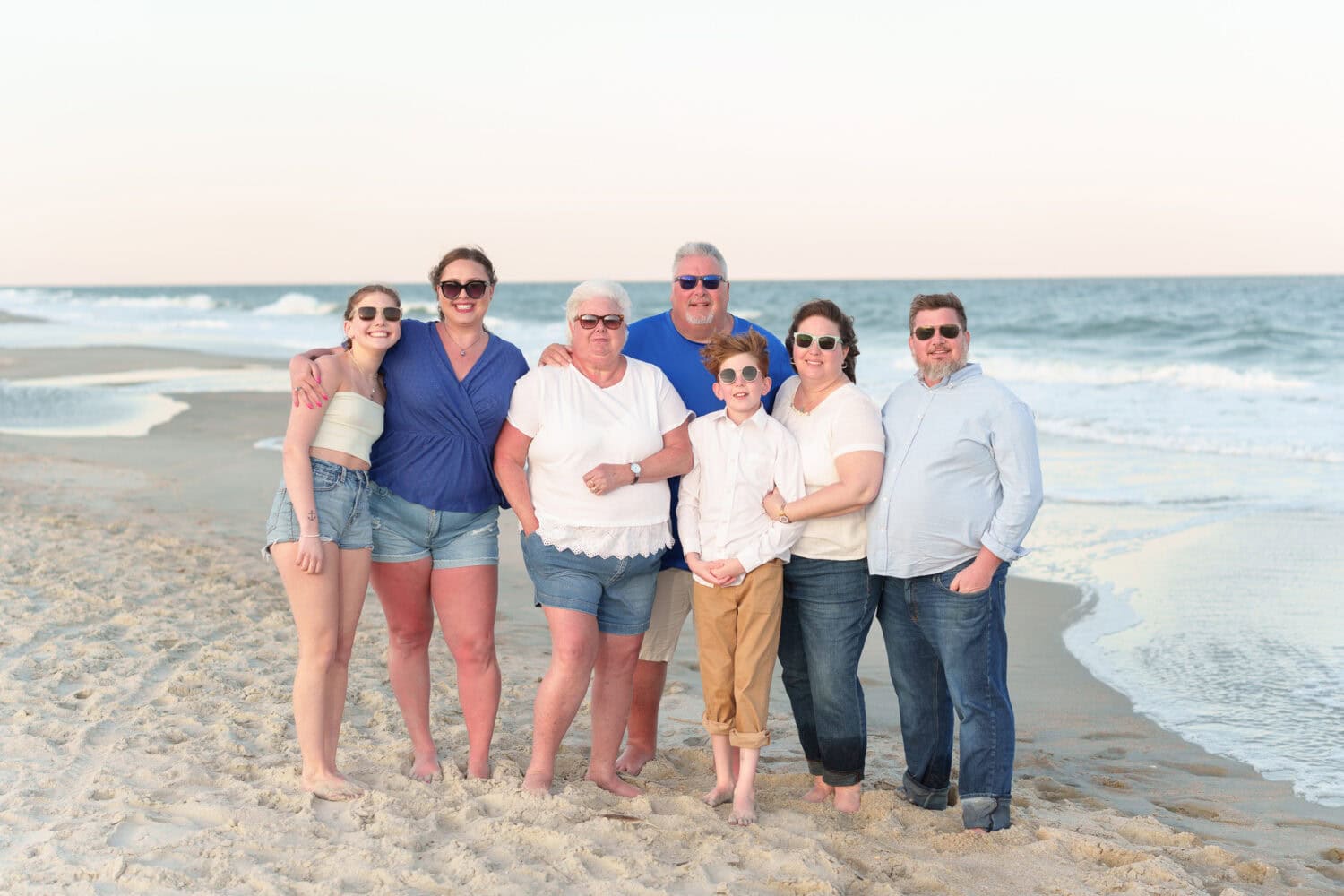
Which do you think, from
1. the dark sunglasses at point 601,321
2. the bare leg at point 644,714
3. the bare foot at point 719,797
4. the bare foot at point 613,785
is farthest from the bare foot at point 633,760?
the dark sunglasses at point 601,321

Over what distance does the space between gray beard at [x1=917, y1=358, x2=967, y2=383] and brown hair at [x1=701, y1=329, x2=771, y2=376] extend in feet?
1.71

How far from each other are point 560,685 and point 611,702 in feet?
0.94

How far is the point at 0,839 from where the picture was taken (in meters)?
3.33

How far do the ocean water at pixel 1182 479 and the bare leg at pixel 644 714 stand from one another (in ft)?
7.51

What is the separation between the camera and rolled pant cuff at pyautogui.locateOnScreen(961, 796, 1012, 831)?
3.93 m

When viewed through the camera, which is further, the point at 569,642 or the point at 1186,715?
the point at 1186,715

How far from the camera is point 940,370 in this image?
12.6 ft

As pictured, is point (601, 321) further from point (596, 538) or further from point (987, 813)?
point (987, 813)

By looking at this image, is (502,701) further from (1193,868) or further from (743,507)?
(1193,868)

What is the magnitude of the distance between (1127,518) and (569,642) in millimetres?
6431

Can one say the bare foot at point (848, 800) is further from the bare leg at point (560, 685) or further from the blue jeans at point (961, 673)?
the bare leg at point (560, 685)

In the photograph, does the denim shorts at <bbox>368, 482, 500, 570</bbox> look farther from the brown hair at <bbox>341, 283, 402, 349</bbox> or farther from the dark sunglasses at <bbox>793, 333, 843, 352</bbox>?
the dark sunglasses at <bbox>793, 333, 843, 352</bbox>

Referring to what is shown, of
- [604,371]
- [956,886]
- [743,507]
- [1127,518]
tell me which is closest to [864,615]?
[743,507]

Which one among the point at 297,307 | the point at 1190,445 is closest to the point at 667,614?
the point at 1190,445
